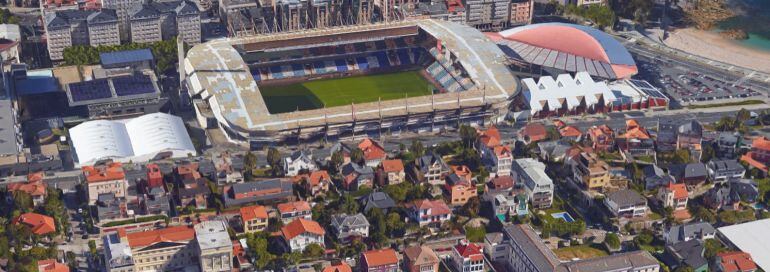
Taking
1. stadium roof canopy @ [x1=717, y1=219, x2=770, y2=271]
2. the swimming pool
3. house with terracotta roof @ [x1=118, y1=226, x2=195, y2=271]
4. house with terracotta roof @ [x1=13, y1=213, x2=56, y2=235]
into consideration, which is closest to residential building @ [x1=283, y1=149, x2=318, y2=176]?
house with terracotta roof @ [x1=118, y1=226, x2=195, y2=271]

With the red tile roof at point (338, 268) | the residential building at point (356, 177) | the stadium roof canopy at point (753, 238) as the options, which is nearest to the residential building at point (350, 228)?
the red tile roof at point (338, 268)

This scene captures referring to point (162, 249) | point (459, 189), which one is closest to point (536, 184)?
point (459, 189)

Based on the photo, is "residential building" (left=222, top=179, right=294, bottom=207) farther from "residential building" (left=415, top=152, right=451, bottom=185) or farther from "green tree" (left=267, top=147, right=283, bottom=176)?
"residential building" (left=415, top=152, right=451, bottom=185)

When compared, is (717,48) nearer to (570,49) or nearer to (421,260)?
(570,49)

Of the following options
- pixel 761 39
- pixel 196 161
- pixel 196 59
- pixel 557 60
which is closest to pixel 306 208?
pixel 196 161

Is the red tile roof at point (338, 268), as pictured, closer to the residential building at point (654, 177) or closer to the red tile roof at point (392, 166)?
the red tile roof at point (392, 166)

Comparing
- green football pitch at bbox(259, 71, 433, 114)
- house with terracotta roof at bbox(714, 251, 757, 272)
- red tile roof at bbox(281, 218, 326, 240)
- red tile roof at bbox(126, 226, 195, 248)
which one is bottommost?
house with terracotta roof at bbox(714, 251, 757, 272)

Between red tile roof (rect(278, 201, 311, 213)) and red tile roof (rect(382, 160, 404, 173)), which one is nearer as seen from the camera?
red tile roof (rect(278, 201, 311, 213))
